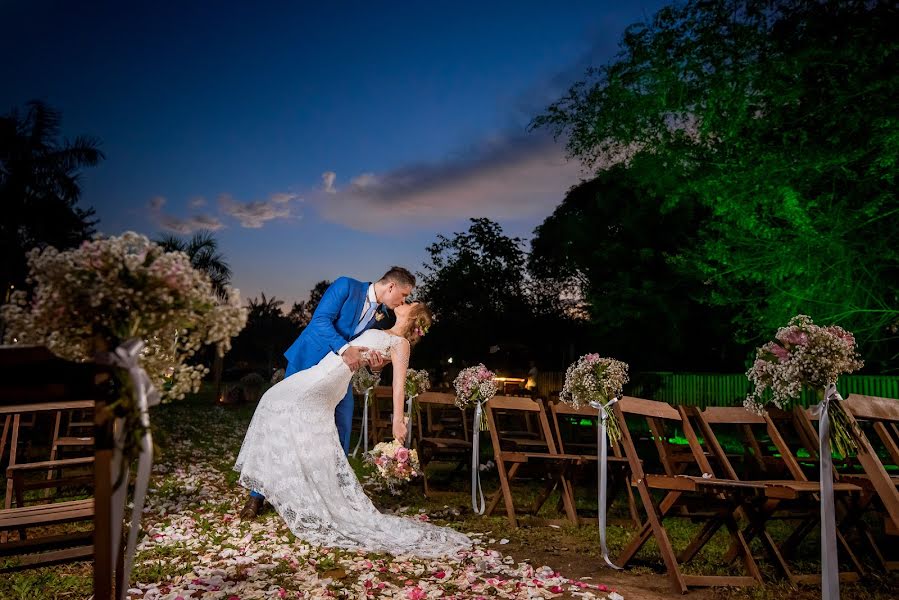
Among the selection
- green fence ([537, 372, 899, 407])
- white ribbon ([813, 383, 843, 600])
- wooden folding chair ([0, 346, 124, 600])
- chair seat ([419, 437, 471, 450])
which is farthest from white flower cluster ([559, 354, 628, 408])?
green fence ([537, 372, 899, 407])

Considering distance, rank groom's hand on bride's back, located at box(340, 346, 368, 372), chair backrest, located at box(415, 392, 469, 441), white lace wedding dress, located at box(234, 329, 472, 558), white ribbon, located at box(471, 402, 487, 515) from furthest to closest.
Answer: chair backrest, located at box(415, 392, 469, 441) → white ribbon, located at box(471, 402, 487, 515) → groom's hand on bride's back, located at box(340, 346, 368, 372) → white lace wedding dress, located at box(234, 329, 472, 558)

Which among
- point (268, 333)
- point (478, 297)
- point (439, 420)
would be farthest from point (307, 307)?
point (439, 420)

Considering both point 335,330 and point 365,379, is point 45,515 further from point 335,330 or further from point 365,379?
point 365,379

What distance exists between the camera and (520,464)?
6.60 meters

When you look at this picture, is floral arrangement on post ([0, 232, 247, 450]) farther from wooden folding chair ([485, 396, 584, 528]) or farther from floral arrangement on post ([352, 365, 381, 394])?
floral arrangement on post ([352, 365, 381, 394])

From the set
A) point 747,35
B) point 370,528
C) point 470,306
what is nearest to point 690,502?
point 370,528

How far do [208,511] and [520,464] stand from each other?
3.08 m

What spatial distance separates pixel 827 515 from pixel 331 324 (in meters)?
4.12

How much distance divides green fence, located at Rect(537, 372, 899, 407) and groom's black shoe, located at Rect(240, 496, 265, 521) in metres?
11.8

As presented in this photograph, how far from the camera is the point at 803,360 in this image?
13.2ft

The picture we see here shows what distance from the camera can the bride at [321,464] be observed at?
17.5 ft

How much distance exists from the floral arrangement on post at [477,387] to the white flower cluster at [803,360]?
3.45 m

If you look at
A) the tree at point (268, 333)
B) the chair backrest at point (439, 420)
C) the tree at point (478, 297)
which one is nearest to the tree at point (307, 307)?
the tree at point (268, 333)

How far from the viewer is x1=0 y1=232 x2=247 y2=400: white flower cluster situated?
2100mm
